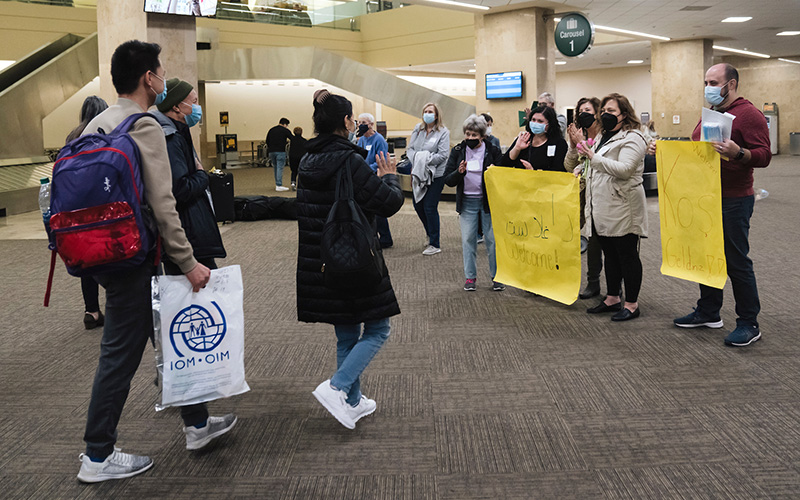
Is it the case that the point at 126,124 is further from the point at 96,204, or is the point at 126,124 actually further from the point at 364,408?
the point at 364,408

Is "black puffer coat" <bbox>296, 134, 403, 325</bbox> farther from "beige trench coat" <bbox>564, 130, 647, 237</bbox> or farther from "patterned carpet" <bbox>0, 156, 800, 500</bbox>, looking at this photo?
"beige trench coat" <bbox>564, 130, 647, 237</bbox>

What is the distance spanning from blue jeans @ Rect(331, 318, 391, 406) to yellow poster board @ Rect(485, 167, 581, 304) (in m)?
2.48

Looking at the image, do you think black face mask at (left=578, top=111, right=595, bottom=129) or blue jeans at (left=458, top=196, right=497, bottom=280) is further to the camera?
blue jeans at (left=458, top=196, right=497, bottom=280)

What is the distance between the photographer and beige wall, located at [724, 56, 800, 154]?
27.6 m

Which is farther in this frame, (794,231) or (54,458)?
(794,231)

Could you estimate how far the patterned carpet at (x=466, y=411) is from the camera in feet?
9.13

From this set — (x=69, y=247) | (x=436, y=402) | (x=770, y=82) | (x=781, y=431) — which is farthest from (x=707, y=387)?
(x=770, y=82)

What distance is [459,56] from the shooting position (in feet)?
79.4

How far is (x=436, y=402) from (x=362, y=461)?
2.43 feet

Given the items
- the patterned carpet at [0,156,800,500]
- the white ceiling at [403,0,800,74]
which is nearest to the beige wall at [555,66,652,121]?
the white ceiling at [403,0,800,74]

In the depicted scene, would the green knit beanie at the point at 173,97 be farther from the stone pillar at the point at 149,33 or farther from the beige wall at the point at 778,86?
the beige wall at the point at 778,86

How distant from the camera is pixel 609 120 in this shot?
4910 millimetres

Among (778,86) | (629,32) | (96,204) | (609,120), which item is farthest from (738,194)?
(778,86)

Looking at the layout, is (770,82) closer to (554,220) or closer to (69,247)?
(554,220)
